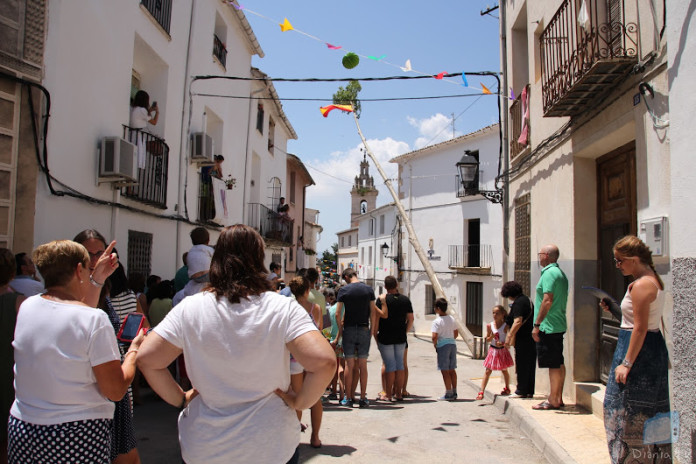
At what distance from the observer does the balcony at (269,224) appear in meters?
17.2

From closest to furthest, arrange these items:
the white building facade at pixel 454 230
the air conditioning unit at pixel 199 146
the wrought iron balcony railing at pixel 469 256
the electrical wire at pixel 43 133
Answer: the electrical wire at pixel 43 133 < the air conditioning unit at pixel 199 146 < the white building facade at pixel 454 230 < the wrought iron balcony railing at pixel 469 256

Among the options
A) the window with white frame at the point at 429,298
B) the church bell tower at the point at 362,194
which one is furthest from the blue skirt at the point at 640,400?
the church bell tower at the point at 362,194

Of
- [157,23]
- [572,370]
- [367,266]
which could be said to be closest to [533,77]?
[572,370]

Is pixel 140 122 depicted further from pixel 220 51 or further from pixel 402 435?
pixel 402 435

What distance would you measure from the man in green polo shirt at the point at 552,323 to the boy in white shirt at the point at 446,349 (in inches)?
72.7

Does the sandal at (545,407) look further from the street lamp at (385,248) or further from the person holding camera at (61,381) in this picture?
the street lamp at (385,248)

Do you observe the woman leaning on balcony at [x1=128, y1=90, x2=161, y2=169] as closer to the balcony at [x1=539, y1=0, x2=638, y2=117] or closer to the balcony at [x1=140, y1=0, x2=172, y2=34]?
the balcony at [x1=140, y1=0, x2=172, y2=34]

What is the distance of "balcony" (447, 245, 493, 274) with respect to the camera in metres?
24.6

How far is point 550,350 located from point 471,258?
2030 centimetres

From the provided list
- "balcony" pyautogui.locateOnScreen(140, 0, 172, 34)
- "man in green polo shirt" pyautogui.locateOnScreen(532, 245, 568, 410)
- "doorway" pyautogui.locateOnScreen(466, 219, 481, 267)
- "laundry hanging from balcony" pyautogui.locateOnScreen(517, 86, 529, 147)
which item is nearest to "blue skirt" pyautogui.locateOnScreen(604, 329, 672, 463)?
"man in green polo shirt" pyautogui.locateOnScreen(532, 245, 568, 410)

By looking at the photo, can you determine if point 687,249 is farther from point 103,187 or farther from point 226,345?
point 103,187

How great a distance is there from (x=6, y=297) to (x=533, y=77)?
7671mm

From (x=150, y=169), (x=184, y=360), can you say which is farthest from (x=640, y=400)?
(x=150, y=169)

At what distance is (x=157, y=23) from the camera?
9.44 meters
